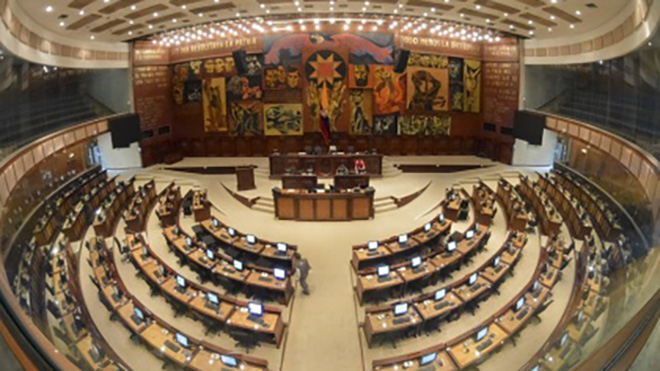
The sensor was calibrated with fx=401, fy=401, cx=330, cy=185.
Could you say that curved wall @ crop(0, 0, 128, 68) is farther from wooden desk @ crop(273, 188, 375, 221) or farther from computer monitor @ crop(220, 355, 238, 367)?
computer monitor @ crop(220, 355, 238, 367)

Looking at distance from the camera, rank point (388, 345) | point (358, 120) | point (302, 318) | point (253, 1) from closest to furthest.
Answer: point (388, 345)
point (302, 318)
point (253, 1)
point (358, 120)

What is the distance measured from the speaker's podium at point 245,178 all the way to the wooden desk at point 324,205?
2481 mm

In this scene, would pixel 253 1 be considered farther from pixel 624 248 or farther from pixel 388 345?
pixel 624 248

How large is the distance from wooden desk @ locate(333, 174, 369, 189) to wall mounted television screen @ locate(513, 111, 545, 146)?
24.7 feet

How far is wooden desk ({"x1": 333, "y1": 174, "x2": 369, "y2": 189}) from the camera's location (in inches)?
544

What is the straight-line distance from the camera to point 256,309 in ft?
23.3

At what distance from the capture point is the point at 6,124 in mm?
11086

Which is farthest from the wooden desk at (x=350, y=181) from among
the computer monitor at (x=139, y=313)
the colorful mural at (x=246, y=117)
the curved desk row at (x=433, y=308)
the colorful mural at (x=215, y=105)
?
the computer monitor at (x=139, y=313)

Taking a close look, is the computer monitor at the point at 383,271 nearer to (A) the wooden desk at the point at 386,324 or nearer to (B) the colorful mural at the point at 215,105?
(A) the wooden desk at the point at 386,324

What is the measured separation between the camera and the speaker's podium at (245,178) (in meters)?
14.7

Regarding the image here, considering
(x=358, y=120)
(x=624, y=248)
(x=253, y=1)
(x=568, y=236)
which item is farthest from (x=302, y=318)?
(x=358, y=120)

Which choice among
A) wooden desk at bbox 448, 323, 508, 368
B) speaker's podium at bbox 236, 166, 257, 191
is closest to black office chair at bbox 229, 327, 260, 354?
wooden desk at bbox 448, 323, 508, 368

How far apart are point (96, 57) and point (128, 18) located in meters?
4.38

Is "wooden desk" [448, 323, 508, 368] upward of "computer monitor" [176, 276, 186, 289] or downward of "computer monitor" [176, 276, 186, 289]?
downward
